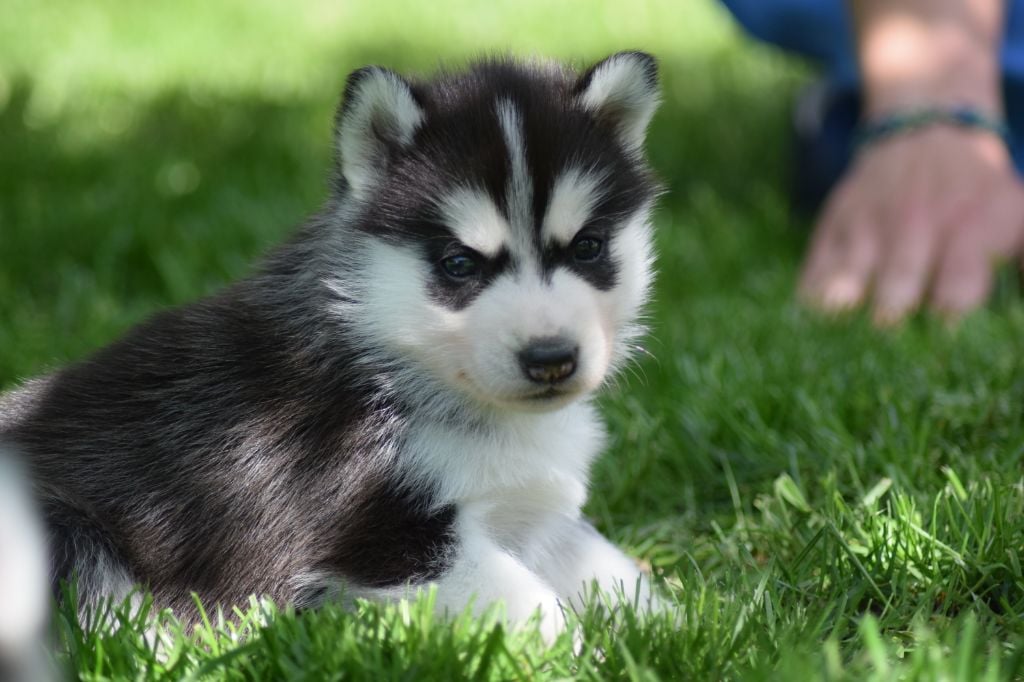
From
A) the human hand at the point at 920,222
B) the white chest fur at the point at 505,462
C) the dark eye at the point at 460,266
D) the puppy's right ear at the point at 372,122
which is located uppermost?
the puppy's right ear at the point at 372,122

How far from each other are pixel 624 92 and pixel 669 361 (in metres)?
1.92

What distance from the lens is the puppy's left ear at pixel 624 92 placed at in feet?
11.9

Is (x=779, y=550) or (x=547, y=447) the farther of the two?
(x=779, y=550)

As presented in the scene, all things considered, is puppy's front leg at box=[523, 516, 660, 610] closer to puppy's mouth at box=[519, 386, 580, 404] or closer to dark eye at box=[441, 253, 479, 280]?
puppy's mouth at box=[519, 386, 580, 404]

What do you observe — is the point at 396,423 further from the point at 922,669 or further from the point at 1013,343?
the point at 1013,343

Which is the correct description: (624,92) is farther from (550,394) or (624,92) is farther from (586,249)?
(550,394)

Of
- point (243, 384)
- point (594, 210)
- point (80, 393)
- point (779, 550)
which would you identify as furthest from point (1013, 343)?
point (80, 393)

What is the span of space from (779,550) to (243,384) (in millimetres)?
1690

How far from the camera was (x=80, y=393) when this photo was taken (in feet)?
12.0

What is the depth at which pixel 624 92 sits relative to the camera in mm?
3707

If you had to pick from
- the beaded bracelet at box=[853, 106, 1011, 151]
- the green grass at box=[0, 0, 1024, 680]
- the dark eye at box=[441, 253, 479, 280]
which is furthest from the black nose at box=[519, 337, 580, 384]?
the beaded bracelet at box=[853, 106, 1011, 151]

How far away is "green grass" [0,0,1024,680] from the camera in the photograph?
300 centimetres

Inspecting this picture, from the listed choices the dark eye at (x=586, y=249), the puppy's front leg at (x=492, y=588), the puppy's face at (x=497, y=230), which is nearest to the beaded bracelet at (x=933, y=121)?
the puppy's face at (x=497, y=230)

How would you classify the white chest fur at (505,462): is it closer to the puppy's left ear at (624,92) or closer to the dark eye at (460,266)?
the dark eye at (460,266)
